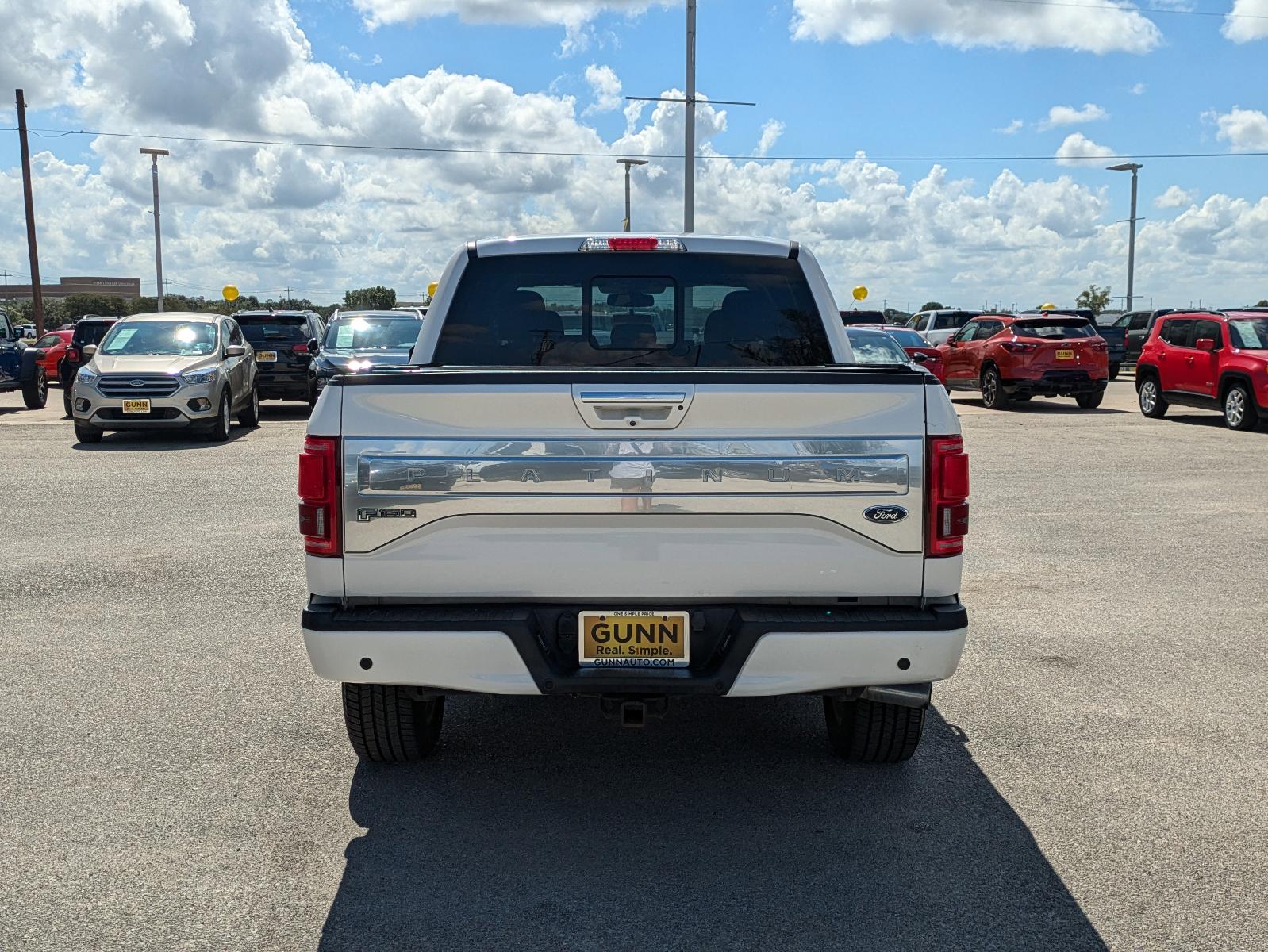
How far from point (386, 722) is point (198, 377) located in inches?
528

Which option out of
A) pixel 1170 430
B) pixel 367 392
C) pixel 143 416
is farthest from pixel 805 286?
pixel 1170 430

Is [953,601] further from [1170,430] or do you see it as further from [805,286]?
[1170,430]

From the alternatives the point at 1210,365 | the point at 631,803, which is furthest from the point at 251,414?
the point at 631,803

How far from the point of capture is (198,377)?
55.3 ft

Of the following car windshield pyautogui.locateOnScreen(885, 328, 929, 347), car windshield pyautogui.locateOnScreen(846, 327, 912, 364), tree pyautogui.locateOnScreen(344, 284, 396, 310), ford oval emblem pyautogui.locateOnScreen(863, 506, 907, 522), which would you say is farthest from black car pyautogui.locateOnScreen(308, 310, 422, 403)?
tree pyautogui.locateOnScreen(344, 284, 396, 310)

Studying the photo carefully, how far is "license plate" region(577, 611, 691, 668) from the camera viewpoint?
3908mm

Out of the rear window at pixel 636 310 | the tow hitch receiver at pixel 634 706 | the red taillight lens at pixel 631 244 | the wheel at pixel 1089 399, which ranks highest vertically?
the red taillight lens at pixel 631 244

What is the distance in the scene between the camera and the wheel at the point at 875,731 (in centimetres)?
461

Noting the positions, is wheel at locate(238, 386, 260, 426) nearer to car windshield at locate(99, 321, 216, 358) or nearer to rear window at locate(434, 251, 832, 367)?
car windshield at locate(99, 321, 216, 358)

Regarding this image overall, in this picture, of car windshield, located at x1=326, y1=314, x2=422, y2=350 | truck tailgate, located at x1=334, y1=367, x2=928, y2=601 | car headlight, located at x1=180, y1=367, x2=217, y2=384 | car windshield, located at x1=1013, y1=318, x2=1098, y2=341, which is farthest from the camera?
car windshield, located at x1=1013, y1=318, x2=1098, y2=341

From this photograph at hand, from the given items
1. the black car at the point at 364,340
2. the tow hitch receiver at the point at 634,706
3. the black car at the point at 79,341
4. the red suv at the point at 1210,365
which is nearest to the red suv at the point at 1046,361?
the red suv at the point at 1210,365

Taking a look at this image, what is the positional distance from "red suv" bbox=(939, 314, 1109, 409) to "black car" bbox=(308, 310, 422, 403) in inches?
414

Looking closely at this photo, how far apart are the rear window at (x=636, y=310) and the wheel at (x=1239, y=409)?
14763 millimetres

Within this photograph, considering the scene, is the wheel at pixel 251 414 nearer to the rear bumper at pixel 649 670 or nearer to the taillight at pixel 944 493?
the rear bumper at pixel 649 670
